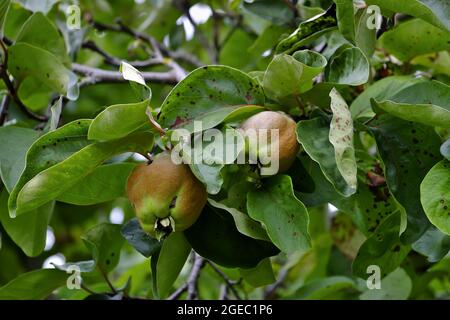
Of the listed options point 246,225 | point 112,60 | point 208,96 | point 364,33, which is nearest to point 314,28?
point 364,33

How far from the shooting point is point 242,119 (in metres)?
0.96

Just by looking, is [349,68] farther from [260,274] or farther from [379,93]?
[260,274]

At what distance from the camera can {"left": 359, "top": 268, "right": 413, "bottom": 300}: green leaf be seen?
147 cm

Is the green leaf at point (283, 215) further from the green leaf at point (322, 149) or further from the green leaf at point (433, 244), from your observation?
the green leaf at point (433, 244)

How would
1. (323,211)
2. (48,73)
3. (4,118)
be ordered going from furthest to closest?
1. (323,211)
2. (4,118)
3. (48,73)

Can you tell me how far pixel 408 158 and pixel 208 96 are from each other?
0.88ft

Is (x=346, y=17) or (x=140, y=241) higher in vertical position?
(x=346, y=17)

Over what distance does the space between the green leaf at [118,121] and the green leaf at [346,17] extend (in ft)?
0.91

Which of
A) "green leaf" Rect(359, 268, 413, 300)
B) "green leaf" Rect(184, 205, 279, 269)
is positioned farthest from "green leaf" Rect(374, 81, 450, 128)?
"green leaf" Rect(359, 268, 413, 300)

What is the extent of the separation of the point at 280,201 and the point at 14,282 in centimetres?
49

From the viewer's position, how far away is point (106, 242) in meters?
1.25

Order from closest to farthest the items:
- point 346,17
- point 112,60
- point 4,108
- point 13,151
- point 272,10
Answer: point 346,17 < point 13,151 < point 4,108 < point 272,10 < point 112,60
